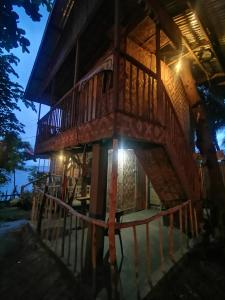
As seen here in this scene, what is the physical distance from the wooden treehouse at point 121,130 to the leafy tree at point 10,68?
1376 mm

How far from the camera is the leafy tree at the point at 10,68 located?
304cm

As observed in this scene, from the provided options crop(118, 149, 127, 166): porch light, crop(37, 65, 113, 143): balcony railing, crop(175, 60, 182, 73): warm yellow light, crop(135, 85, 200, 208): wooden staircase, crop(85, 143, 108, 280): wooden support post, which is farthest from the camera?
crop(118, 149, 127, 166): porch light

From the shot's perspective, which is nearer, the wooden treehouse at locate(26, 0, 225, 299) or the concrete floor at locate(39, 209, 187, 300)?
the concrete floor at locate(39, 209, 187, 300)

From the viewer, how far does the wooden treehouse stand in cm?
338

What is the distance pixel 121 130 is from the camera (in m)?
3.34

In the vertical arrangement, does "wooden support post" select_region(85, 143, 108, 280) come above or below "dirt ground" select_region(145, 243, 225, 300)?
above

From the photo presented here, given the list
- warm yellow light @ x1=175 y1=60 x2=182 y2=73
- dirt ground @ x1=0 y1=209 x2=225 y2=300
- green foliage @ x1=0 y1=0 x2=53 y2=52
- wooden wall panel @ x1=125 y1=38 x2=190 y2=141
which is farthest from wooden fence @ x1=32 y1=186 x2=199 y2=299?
warm yellow light @ x1=175 y1=60 x2=182 y2=73

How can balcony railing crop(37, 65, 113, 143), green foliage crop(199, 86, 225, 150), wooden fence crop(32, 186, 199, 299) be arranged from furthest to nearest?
green foliage crop(199, 86, 225, 150), balcony railing crop(37, 65, 113, 143), wooden fence crop(32, 186, 199, 299)

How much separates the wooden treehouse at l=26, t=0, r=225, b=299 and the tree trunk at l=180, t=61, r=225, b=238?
323 mm

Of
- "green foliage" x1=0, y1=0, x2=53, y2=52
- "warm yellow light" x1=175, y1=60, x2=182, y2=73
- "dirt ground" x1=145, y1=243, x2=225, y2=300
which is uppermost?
"warm yellow light" x1=175, y1=60, x2=182, y2=73

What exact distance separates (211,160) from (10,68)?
8.11 meters

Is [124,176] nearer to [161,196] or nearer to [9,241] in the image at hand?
[161,196]

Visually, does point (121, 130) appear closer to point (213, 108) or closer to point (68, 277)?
point (68, 277)

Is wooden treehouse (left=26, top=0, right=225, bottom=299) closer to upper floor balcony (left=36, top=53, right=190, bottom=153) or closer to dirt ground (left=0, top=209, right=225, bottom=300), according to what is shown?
Answer: upper floor balcony (left=36, top=53, right=190, bottom=153)
